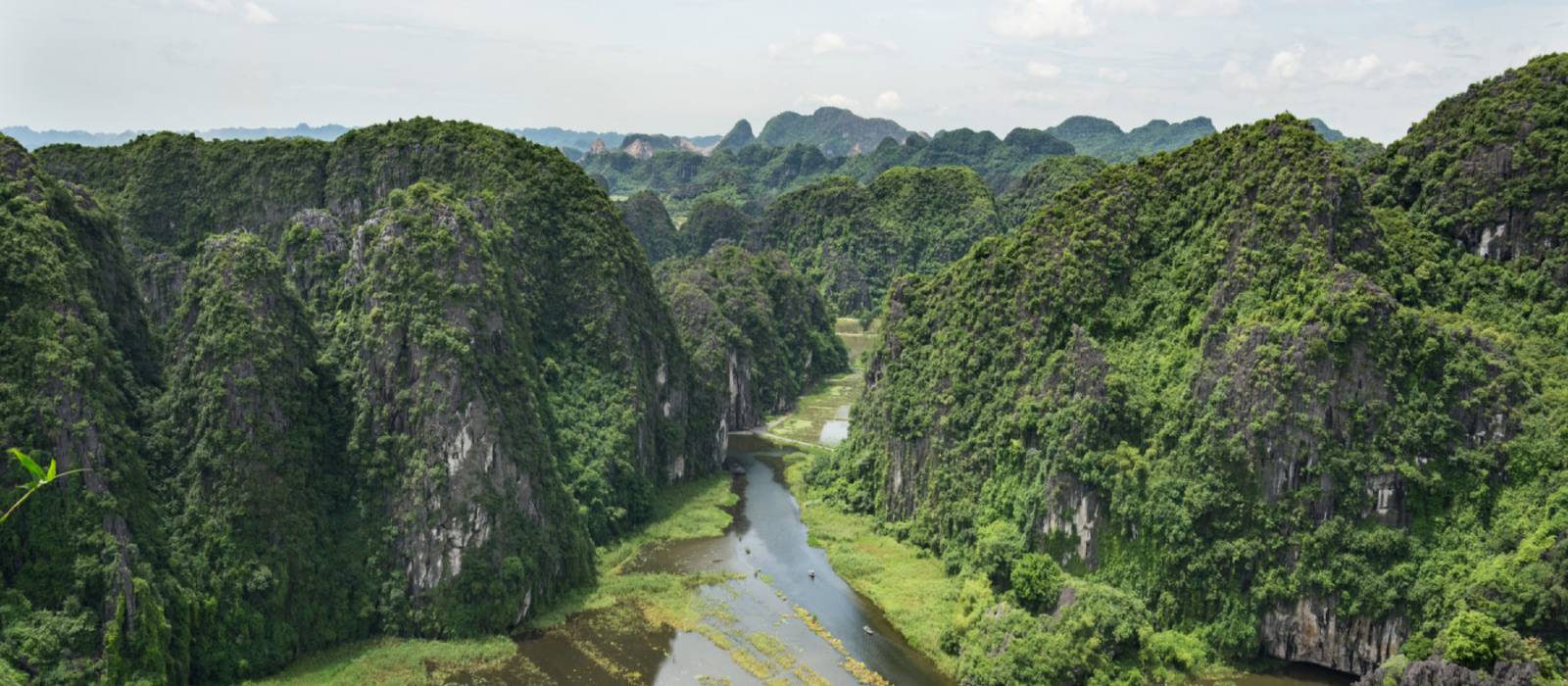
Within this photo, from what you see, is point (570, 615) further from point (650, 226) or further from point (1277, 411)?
point (650, 226)

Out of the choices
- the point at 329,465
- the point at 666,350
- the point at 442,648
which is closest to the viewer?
the point at 442,648

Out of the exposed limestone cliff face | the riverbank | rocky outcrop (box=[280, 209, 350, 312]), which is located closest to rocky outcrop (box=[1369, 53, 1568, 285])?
the exposed limestone cliff face

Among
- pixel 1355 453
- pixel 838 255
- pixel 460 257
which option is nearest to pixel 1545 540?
pixel 1355 453

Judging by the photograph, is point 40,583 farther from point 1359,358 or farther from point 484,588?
point 1359,358

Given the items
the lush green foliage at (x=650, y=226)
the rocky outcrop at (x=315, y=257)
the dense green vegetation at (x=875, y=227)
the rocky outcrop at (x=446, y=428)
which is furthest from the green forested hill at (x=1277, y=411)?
the lush green foliage at (x=650, y=226)

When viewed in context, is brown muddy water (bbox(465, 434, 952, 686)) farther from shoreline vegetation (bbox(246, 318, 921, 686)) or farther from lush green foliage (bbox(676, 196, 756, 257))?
lush green foliage (bbox(676, 196, 756, 257))

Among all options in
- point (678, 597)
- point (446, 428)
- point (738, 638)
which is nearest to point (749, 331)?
point (678, 597)
